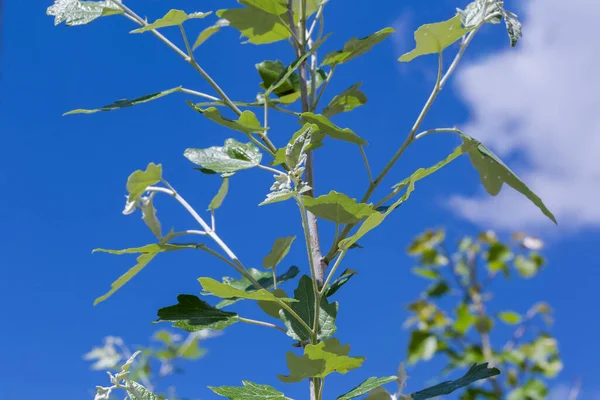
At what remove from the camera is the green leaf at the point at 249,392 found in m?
→ 0.86

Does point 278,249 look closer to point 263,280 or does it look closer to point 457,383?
point 263,280

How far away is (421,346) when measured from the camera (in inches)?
127

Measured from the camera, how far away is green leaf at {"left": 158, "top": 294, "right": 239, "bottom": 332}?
96cm

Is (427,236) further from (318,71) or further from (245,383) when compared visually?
(245,383)

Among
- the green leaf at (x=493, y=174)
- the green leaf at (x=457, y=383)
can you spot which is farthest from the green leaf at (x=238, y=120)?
the green leaf at (x=457, y=383)

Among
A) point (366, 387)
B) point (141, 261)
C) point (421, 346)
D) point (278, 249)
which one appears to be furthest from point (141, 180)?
point (421, 346)

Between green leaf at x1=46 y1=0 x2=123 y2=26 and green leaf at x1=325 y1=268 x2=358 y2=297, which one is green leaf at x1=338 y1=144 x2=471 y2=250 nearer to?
green leaf at x1=325 y1=268 x2=358 y2=297

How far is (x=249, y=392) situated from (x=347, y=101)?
1.93 ft

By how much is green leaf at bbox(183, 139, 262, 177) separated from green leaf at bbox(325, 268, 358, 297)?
0.23m

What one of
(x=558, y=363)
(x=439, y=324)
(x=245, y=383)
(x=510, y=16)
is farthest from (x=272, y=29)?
(x=558, y=363)

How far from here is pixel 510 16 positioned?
3.43 ft

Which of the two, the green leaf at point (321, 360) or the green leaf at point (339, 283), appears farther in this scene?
the green leaf at point (339, 283)

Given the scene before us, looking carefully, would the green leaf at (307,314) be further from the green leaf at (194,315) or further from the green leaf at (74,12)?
the green leaf at (74,12)

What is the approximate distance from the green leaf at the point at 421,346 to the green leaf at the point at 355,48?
2310mm
